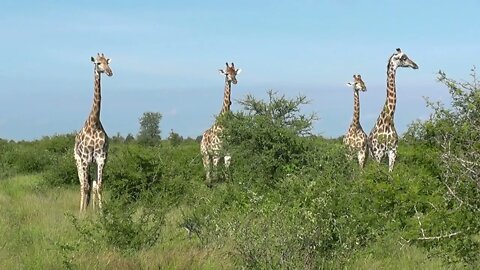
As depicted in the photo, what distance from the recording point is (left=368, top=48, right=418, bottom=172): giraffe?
13773 millimetres

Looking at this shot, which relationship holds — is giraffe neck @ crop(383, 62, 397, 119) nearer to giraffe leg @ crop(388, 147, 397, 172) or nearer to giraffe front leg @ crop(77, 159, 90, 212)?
giraffe leg @ crop(388, 147, 397, 172)

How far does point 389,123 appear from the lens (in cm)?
1413

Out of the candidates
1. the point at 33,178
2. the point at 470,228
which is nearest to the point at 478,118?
the point at 470,228

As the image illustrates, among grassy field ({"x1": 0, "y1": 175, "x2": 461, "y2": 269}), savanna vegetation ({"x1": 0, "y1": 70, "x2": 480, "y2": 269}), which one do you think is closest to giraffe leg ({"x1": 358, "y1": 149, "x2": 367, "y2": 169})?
savanna vegetation ({"x1": 0, "y1": 70, "x2": 480, "y2": 269})

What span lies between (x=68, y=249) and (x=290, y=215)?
6.51ft

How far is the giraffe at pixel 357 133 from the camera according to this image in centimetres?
1452

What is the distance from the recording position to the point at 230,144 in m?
11.5

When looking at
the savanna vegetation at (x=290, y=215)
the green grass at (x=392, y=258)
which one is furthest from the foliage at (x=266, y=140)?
the green grass at (x=392, y=258)

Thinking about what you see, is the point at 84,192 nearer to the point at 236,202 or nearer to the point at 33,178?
the point at 236,202

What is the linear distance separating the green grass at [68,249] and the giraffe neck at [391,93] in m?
5.93

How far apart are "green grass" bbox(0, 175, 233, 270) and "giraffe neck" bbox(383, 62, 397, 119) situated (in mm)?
5926

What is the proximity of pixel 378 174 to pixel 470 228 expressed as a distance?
2832 millimetres

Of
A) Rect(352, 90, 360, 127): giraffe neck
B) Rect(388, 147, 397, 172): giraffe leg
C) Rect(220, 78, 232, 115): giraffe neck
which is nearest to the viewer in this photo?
Rect(388, 147, 397, 172): giraffe leg

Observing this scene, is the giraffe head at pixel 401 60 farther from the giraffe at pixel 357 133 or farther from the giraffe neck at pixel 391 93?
the giraffe at pixel 357 133
